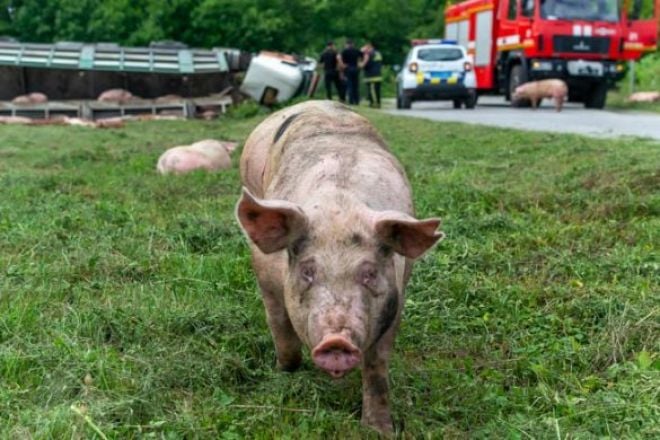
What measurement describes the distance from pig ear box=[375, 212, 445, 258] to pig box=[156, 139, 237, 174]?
26.2 feet

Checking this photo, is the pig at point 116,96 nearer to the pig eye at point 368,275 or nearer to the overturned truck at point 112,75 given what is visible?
the overturned truck at point 112,75

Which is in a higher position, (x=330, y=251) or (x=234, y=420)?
(x=330, y=251)

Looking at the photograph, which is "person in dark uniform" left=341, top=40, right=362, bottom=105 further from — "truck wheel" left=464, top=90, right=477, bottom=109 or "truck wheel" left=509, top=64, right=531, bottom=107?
"truck wheel" left=509, top=64, right=531, bottom=107

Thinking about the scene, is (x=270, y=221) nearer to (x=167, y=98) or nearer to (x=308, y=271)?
(x=308, y=271)

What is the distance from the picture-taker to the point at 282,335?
4.42 metres

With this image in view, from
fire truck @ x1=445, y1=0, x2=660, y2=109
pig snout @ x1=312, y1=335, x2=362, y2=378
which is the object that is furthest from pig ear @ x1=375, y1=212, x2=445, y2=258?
fire truck @ x1=445, y1=0, x2=660, y2=109

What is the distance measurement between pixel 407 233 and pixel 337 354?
70cm

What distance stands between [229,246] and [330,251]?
3.53 m

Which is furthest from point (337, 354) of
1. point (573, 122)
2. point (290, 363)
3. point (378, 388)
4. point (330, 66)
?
point (330, 66)

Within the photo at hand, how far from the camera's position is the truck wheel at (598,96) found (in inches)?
938

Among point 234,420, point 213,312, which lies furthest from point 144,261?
point 234,420

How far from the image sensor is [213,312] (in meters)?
5.26

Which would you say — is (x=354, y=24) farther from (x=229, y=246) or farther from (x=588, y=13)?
(x=229, y=246)

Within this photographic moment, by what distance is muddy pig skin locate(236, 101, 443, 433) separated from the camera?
3324mm
